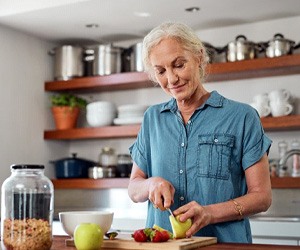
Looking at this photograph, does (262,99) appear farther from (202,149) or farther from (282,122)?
(202,149)

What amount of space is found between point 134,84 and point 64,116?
0.64 meters

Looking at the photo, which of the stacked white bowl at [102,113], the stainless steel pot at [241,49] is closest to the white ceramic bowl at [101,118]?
the stacked white bowl at [102,113]

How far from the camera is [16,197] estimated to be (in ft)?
5.52

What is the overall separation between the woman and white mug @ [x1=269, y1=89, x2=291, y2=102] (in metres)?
1.90

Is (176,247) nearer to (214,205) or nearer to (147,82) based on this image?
(214,205)

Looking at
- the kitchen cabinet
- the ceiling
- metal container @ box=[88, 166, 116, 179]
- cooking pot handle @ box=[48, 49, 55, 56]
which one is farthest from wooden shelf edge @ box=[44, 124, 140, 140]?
the ceiling

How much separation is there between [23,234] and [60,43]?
3.54 metres

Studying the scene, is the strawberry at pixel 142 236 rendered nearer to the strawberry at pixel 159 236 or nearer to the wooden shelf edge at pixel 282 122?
the strawberry at pixel 159 236

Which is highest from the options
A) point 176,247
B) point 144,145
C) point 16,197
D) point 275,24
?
point 275,24

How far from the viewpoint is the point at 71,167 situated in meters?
4.70

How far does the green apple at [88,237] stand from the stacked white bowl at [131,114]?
2755 mm

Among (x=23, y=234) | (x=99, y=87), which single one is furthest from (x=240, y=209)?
(x=99, y=87)

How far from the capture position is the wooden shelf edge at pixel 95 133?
4418 mm

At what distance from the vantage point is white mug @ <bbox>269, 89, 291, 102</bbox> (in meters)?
3.96
